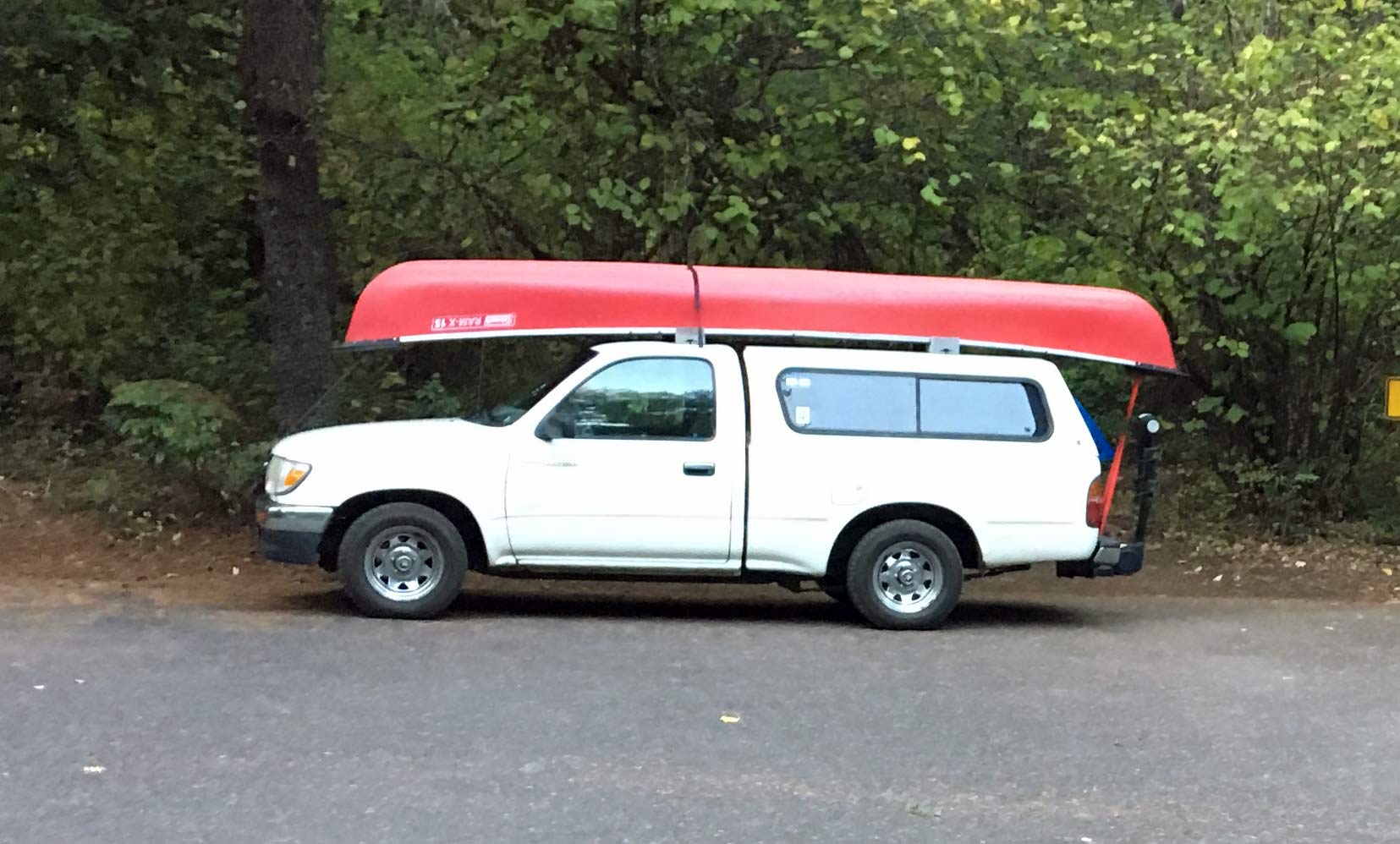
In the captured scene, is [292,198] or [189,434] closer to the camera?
[189,434]

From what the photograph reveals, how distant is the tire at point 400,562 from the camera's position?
8938mm

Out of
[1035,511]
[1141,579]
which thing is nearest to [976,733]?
[1035,511]

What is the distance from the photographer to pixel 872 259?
44.6ft

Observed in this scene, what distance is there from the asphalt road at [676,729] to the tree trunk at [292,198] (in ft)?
9.25

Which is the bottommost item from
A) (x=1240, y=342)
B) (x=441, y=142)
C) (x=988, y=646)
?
(x=988, y=646)

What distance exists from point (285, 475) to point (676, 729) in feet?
11.7

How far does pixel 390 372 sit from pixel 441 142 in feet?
7.04

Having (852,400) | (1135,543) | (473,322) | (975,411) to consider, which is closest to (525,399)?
(473,322)

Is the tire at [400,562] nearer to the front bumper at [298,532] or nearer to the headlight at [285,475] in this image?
the front bumper at [298,532]

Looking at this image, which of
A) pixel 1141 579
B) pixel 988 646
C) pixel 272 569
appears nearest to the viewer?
pixel 988 646

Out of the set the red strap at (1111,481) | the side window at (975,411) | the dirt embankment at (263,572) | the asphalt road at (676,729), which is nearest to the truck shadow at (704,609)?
the asphalt road at (676,729)

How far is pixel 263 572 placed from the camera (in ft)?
35.7

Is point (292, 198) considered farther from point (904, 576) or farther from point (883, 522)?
point (904, 576)

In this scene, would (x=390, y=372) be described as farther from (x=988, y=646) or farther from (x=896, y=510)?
(x=988, y=646)
